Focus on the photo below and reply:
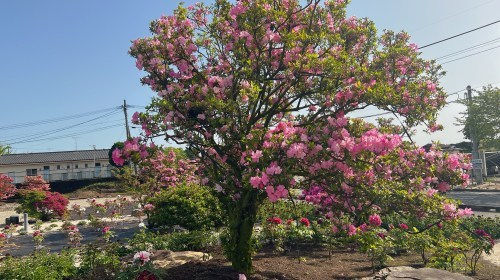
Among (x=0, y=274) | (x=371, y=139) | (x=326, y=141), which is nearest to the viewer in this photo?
(x=371, y=139)

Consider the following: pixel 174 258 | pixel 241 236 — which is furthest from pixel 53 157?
pixel 241 236

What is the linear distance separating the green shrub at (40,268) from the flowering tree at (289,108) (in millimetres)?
2617

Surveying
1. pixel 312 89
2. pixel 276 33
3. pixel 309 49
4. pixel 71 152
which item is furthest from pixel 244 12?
pixel 71 152

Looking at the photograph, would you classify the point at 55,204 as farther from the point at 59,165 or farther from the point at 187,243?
the point at 59,165

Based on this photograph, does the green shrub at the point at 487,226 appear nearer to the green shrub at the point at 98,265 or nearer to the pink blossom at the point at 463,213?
the pink blossom at the point at 463,213

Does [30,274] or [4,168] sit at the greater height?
[4,168]

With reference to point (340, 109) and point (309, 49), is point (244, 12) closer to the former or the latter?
point (309, 49)

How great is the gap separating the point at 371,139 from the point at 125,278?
144 inches

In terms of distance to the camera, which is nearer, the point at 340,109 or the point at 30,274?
the point at 340,109

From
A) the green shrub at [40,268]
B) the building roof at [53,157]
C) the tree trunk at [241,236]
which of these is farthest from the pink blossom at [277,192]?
the building roof at [53,157]

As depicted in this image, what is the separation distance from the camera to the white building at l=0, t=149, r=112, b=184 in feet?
148

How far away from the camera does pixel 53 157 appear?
170ft

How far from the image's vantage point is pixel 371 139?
448cm

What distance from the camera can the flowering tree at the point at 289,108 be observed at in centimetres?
483
